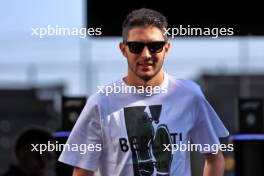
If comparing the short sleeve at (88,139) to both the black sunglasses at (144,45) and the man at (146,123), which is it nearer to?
the man at (146,123)

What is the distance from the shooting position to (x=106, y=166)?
292cm

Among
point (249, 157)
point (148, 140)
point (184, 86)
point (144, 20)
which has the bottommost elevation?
point (249, 157)

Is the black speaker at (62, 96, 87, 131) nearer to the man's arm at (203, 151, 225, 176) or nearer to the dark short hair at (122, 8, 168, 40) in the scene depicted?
the dark short hair at (122, 8, 168, 40)

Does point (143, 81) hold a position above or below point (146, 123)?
above

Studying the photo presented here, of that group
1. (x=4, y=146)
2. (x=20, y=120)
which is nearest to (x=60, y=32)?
(x=20, y=120)

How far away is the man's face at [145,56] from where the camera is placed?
304 centimetres

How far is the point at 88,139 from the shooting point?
297cm

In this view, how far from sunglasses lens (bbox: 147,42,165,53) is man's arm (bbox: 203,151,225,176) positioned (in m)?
0.44

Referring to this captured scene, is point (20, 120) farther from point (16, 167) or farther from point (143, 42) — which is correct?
point (143, 42)

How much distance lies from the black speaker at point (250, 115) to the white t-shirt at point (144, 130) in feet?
3.95

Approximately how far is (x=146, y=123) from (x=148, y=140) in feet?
0.23

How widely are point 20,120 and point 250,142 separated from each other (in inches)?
62.4

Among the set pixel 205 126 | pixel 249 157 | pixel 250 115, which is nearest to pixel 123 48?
pixel 205 126

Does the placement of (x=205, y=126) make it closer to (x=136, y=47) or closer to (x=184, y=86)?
(x=184, y=86)
